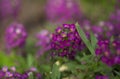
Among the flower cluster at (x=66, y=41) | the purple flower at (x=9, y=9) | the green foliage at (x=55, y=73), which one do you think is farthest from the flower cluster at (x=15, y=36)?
the purple flower at (x=9, y=9)

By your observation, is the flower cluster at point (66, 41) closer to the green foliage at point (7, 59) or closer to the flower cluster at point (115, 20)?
the flower cluster at point (115, 20)

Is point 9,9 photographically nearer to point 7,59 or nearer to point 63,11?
point 63,11

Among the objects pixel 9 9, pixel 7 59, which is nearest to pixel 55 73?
pixel 7 59

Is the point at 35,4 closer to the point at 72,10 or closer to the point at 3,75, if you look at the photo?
the point at 72,10

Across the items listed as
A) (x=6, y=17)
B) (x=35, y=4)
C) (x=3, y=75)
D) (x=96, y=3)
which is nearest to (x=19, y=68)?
(x=3, y=75)

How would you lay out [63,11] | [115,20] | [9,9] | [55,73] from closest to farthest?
[55,73] → [115,20] → [63,11] → [9,9]
